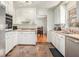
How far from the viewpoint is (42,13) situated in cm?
1201

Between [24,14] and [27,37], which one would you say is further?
[24,14]

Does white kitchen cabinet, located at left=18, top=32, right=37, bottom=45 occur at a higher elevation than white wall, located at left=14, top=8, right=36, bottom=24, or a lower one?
lower

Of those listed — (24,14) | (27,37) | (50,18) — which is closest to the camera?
(27,37)

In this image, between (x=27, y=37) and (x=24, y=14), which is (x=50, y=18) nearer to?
(x=24, y=14)

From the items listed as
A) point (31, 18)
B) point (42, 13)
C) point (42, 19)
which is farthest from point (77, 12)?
point (42, 19)

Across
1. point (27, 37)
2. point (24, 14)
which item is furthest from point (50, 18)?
point (27, 37)

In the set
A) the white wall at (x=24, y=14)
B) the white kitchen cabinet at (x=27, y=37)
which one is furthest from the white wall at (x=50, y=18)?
the white kitchen cabinet at (x=27, y=37)

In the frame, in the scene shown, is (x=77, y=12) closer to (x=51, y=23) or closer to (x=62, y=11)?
(x=62, y=11)

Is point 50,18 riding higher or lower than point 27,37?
higher

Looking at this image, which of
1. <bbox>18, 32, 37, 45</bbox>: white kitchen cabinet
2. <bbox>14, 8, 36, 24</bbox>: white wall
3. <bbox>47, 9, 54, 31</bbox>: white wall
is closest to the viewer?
<bbox>18, 32, 37, 45</bbox>: white kitchen cabinet

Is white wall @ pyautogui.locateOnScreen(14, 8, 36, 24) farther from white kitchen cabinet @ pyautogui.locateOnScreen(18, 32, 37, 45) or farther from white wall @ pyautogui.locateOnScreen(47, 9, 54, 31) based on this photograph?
white kitchen cabinet @ pyautogui.locateOnScreen(18, 32, 37, 45)

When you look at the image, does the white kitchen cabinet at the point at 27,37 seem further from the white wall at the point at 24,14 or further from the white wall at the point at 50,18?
the white wall at the point at 50,18

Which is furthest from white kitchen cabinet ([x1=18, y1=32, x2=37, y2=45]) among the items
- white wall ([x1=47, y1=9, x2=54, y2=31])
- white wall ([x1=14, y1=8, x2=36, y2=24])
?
white wall ([x1=47, y1=9, x2=54, y2=31])

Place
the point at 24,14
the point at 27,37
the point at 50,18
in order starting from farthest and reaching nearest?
the point at 50,18 < the point at 24,14 < the point at 27,37
